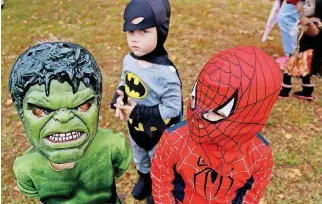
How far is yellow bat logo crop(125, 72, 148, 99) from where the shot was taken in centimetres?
270

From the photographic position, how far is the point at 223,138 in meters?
1.75

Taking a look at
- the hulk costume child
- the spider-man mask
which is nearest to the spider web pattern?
the spider-man mask

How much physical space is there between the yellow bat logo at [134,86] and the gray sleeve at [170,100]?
14cm

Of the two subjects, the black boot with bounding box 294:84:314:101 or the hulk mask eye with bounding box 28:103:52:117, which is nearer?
the hulk mask eye with bounding box 28:103:52:117

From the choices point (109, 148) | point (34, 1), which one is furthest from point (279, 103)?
point (34, 1)

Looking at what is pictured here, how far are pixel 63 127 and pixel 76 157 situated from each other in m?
0.16

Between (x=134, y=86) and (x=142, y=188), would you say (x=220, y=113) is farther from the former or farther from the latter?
(x=142, y=188)

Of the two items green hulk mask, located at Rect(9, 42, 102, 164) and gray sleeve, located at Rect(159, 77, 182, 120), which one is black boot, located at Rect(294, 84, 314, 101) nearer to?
gray sleeve, located at Rect(159, 77, 182, 120)

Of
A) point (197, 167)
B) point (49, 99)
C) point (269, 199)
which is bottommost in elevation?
point (269, 199)

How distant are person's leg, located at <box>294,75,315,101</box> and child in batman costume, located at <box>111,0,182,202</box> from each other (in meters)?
2.58

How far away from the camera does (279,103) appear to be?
16.1 ft

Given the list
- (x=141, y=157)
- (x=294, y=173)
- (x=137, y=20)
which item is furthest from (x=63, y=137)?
(x=294, y=173)

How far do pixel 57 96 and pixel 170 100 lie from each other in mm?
1300

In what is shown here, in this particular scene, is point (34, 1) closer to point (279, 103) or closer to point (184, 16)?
point (184, 16)
